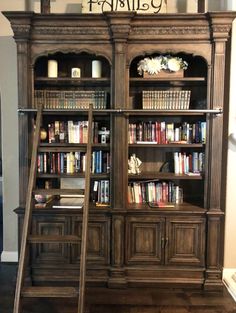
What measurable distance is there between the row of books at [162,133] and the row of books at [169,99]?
0.18m

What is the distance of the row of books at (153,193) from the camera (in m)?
3.56

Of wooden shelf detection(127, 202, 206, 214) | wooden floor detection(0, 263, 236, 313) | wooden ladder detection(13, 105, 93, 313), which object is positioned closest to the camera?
wooden ladder detection(13, 105, 93, 313)

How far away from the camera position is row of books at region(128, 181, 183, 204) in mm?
3557

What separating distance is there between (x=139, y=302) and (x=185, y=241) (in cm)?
72

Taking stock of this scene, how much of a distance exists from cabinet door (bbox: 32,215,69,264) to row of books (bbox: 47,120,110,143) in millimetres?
774

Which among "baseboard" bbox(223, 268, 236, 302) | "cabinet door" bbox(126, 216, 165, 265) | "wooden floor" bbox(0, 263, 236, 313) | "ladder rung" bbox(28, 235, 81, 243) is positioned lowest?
"wooden floor" bbox(0, 263, 236, 313)

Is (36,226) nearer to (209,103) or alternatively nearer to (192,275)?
(192,275)

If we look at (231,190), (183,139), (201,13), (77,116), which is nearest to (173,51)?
(201,13)

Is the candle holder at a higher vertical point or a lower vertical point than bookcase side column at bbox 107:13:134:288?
higher

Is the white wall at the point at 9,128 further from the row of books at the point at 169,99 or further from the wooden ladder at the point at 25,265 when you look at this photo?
the row of books at the point at 169,99

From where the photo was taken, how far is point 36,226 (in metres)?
3.37

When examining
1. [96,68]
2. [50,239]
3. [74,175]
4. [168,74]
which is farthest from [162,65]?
[50,239]

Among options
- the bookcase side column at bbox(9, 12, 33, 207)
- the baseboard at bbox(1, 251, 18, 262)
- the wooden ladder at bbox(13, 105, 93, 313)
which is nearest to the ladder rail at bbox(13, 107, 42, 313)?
the wooden ladder at bbox(13, 105, 93, 313)

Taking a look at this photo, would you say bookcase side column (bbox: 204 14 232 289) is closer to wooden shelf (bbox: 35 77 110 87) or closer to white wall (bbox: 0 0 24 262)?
wooden shelf (bbox: 35 77 110 87)
